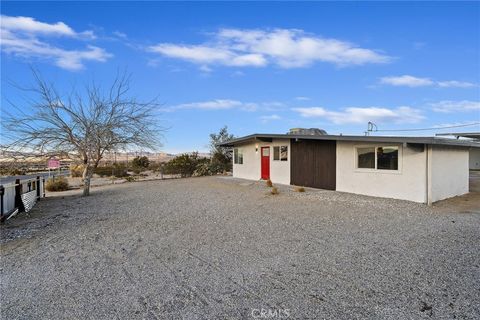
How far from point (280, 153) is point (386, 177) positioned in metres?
5.80

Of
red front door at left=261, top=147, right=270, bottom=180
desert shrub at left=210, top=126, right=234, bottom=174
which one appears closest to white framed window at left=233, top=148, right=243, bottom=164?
red front door at left=261, top=147, right=270, bottom=180

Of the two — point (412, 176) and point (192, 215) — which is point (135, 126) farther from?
point (412, 176)

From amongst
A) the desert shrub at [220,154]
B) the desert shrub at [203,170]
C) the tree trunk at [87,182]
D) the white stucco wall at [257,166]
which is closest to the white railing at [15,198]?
the tree trunk at [87,182]

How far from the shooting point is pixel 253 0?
11109mm

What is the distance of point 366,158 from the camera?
36.4ft

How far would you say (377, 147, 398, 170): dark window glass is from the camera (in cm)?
1014

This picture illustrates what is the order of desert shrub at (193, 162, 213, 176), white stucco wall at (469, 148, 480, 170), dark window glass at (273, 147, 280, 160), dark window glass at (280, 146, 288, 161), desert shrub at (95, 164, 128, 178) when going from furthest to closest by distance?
white stucco wall at (469, 148, 480, 170), desert shrub at (95, 164, 128, 178), desert shrub at (193, 162, 213, 176), dark window glass at (273, 147, 280, 160), dark window glass at (280, 146, 288, 161)

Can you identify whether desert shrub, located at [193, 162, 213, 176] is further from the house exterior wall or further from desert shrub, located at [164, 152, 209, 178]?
the house exterior wall

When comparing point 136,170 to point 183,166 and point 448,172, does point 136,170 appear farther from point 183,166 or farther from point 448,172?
point 448,172

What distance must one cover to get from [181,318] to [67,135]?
1181cm

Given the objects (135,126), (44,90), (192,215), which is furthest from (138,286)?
(44,90)

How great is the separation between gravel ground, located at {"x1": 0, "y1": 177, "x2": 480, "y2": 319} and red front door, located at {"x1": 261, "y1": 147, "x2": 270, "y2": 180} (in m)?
8.18

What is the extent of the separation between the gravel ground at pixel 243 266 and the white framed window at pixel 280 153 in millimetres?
7144

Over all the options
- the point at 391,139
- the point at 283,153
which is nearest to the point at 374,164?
the point at 391,139
